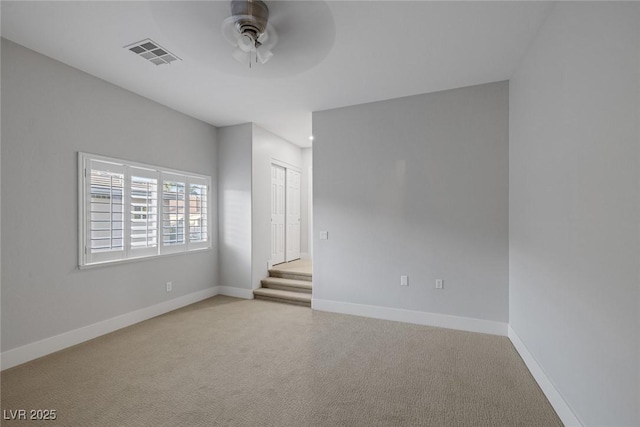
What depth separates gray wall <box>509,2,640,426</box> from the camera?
1349mm

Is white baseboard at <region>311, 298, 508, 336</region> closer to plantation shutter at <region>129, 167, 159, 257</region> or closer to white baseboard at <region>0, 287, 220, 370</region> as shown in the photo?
white baseboard at <region>0, 287, 220, 370</region>

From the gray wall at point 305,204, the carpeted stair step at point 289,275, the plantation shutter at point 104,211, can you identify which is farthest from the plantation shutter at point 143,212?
the gray wall at point 305,204

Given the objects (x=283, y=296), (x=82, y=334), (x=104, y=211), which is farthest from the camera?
(x=283, y=296)

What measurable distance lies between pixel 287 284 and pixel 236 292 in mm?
913

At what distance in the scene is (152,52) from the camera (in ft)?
9.16

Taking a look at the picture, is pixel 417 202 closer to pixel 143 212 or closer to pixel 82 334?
pixel 143 212

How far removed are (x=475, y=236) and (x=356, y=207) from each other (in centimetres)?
155

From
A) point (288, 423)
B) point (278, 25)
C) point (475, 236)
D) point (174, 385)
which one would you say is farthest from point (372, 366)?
point (278, 25)

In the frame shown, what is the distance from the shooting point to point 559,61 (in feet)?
6.75

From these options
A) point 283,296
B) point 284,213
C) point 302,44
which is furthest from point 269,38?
point 284,213

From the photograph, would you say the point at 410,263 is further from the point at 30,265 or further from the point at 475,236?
the point at 30,265

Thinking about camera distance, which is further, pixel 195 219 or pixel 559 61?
pixel 195 219

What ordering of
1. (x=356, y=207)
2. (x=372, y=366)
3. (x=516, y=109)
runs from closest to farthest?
1. (x=372, y=366)
2. (x=516, y=109)
3. (x=356, y=207)

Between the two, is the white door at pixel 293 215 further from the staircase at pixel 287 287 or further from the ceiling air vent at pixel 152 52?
the ceiling air vent at pixel 152 52
